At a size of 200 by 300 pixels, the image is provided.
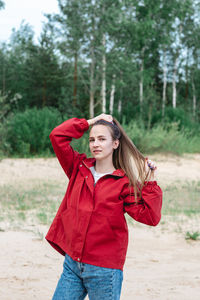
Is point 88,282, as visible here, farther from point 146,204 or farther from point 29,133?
point 29,133

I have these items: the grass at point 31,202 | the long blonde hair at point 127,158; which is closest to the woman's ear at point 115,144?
the long blonde hair at point 127,158

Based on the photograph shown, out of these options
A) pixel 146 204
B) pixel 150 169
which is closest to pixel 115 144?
pixel 150 169

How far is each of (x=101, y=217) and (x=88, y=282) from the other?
1.16ft

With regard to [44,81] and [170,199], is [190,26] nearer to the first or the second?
[44,81]

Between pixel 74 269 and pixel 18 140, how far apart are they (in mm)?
12072

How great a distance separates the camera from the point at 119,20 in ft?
72.3

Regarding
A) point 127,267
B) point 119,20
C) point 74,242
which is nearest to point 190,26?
point 119,20

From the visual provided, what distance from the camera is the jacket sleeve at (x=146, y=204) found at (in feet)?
7.06

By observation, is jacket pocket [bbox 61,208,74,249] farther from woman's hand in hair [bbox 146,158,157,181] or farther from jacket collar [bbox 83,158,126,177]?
woman's hand in hair [bbox 146,158,157,181]

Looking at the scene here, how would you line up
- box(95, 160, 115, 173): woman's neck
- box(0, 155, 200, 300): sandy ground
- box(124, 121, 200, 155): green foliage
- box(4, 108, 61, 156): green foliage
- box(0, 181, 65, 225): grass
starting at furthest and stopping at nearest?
box(124, 121, 200, 155): green foliage → box(4, 108, 61, 156): green foliage → box(0, 181, 65, 225): grass → box(0, 155, 200, 300): sandy ground → box(95, 160, 115, 173): woman's neck

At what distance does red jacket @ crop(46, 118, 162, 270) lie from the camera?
6.91 ft

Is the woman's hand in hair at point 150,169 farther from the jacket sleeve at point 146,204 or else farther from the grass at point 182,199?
the grass at point 182,199

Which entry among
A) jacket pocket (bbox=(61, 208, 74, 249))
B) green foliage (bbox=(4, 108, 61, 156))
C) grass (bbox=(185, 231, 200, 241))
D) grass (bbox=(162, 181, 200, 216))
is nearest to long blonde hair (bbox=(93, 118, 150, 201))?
jacket pocket (bbox=(61, 208, 74, 249))

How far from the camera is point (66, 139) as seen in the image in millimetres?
2418
